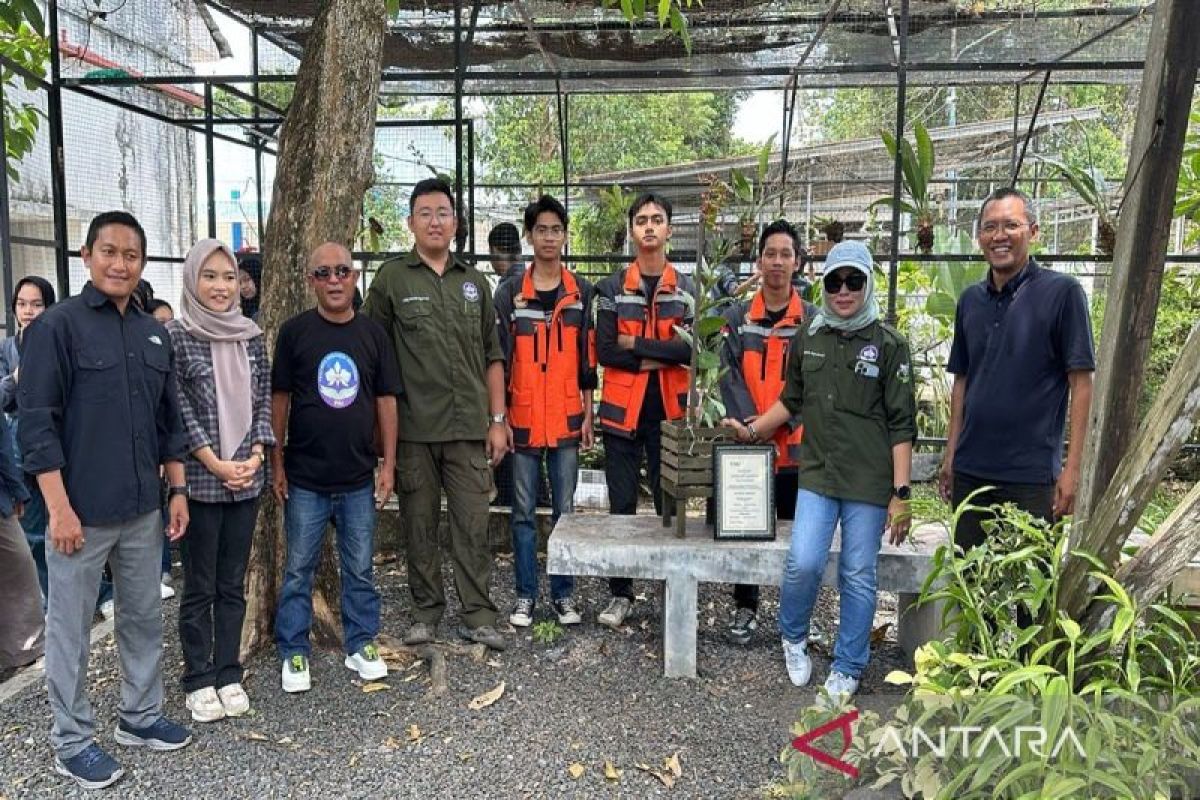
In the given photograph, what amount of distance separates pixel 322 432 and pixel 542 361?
116 cm

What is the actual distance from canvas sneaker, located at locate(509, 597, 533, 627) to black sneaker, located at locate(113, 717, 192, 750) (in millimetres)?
1576

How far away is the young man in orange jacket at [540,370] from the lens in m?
4.37

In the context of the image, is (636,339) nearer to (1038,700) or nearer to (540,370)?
(540,370)

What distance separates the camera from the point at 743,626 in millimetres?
4371

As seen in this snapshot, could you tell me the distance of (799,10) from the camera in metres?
6.53

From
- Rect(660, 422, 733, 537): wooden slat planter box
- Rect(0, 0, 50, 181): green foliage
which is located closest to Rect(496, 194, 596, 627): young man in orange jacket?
Rect(660, 422, 733, 537): wooden slat planter box

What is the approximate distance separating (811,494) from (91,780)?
2.77 meters

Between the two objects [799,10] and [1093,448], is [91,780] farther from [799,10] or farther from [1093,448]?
[799,10]

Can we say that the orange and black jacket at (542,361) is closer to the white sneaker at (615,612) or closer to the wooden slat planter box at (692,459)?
the wooden slat planter box at (692,459)

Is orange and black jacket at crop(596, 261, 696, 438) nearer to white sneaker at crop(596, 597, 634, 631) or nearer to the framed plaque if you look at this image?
the framed plaque

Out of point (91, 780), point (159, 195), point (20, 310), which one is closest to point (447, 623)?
point (91, 780)

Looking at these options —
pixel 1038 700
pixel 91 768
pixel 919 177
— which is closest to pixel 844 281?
pixel 1038 700

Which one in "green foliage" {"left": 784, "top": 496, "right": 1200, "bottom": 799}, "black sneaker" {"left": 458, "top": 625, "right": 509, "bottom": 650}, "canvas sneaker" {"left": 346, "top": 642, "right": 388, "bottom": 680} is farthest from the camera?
"black sneaker" {"left": 458, "top": 625, "right": 509, "bottom": 650}

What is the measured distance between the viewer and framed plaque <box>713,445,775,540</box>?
4.01 meters
